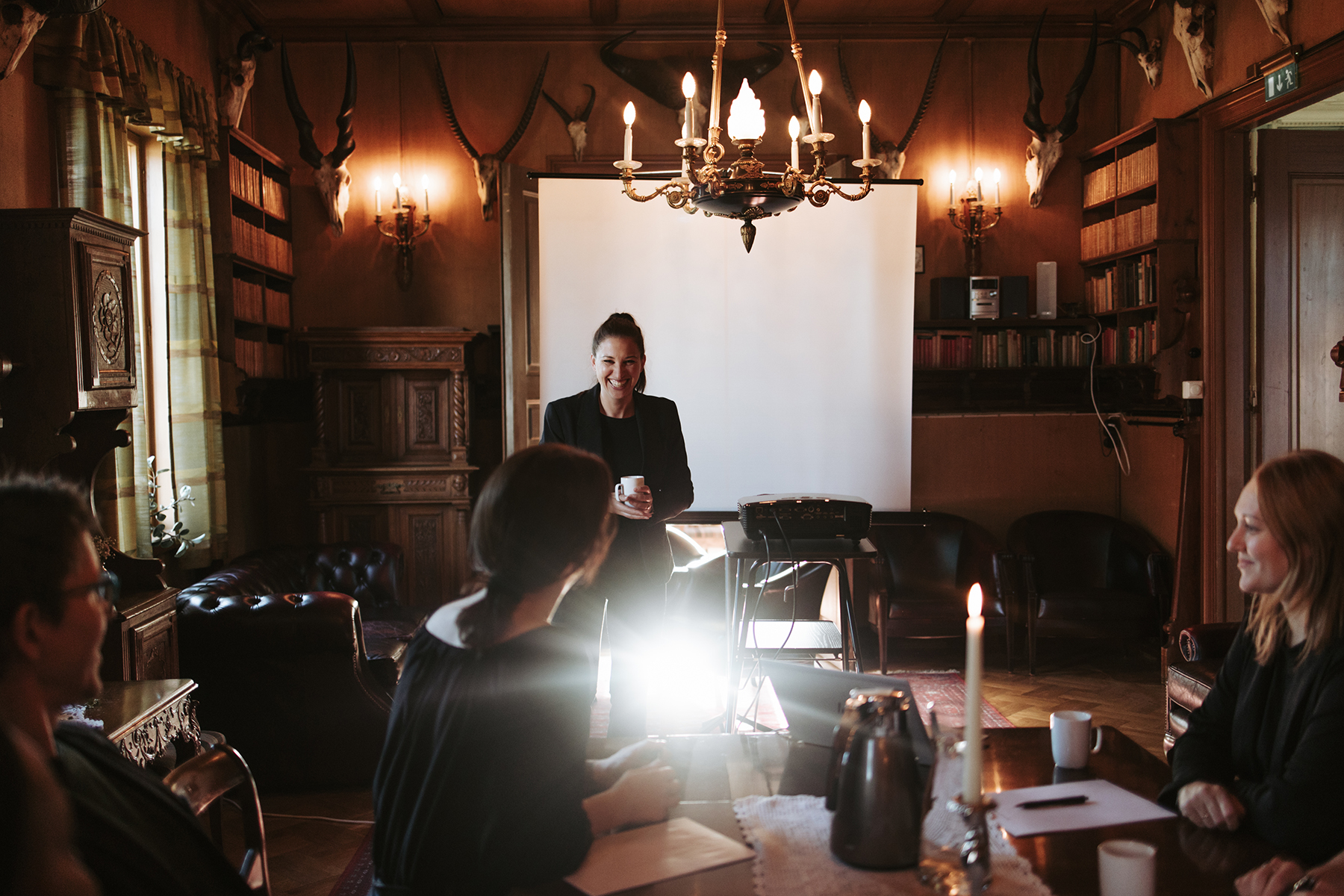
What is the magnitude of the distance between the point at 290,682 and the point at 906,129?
179 inches

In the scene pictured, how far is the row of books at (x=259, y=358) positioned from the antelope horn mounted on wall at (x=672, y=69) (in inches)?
100

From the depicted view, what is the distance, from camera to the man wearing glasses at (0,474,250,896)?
98 cm

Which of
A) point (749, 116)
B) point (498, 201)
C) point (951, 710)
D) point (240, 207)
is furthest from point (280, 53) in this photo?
point (951, 710)

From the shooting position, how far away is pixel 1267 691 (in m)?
1.66

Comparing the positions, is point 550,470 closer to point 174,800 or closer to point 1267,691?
point 174,800

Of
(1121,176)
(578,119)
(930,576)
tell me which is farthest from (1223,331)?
(578,119)

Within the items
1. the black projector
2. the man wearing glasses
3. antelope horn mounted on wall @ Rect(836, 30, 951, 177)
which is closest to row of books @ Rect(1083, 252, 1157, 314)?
antelope horn mounted on wall @ Rect(836, 30, 951, 177)

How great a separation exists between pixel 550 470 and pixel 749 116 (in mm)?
1660

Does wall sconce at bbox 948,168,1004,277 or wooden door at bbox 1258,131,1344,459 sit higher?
wall sconce at bbox 948,168,1004,277

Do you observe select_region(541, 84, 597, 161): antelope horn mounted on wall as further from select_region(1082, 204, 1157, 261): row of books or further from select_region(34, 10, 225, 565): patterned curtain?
select_region(1082, 204, 1157, 261): row of books

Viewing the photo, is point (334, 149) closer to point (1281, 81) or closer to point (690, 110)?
point (690, 110)

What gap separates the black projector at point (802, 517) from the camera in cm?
360

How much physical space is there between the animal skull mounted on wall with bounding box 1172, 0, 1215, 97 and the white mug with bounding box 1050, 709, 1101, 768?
4.24 m

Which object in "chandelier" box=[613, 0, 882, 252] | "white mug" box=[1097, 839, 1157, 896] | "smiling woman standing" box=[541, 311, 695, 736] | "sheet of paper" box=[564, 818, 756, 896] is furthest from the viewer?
"smiling woman standing" box=[541, 311, 695, 736]
